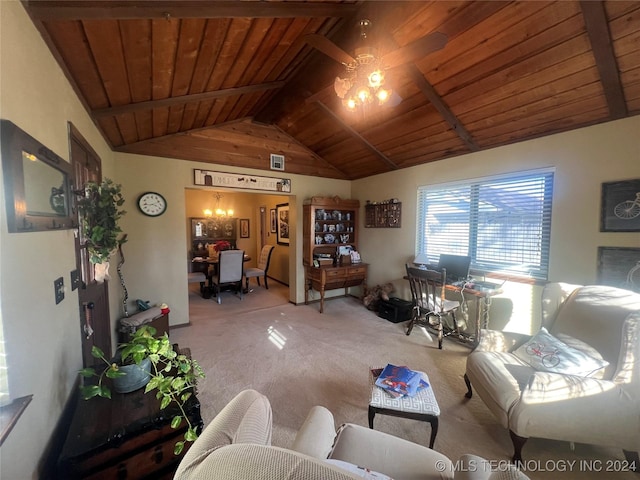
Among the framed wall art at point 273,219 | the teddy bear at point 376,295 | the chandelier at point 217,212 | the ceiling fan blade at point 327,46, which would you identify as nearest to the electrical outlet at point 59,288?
the ceiling fan blade at point 327,46

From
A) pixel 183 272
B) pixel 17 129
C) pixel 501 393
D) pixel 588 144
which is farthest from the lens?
pixel 183 272

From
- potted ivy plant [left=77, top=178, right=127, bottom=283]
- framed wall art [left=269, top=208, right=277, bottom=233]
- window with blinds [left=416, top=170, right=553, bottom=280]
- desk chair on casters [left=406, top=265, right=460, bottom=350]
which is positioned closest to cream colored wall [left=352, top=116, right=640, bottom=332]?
window with blinds [left=416, top=170, right=553, bottom=280]

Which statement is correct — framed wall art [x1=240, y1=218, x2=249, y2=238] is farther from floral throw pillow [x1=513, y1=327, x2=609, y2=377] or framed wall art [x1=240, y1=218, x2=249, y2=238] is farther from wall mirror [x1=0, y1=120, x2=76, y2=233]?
floral throw pillow [x1=513, y1=327, x2=609, y2=377]

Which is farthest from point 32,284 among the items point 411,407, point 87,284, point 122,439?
point 411,407

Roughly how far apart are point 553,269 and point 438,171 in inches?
73.3

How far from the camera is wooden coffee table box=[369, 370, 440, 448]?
152 centimetres

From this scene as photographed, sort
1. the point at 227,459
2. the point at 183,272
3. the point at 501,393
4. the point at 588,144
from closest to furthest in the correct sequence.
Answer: the point at 227,459
the point at 501,393
the point at 588,144
the point at 183,272

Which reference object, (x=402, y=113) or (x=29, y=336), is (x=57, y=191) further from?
(x=402, y=113)

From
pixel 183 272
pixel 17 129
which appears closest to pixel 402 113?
pixel 17 129

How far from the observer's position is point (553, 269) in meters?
2.68

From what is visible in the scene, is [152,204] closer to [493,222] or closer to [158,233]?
[158,233]

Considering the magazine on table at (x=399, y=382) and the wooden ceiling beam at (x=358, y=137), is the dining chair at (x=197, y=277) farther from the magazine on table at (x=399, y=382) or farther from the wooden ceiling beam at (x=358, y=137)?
the magazine on table at (x=399, y=382)

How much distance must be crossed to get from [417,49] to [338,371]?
9.16 feet

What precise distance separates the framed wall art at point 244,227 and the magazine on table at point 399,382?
6419 mm
